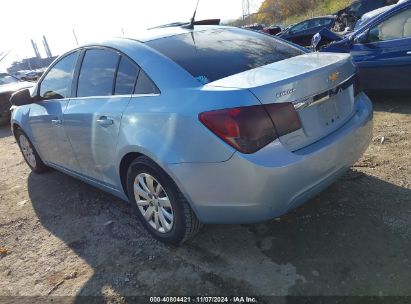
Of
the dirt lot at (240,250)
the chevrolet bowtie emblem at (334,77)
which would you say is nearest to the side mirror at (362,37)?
the dirt lot at (240,250)

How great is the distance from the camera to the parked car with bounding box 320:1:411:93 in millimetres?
5449

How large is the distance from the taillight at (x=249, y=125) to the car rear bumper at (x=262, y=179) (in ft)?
0.19

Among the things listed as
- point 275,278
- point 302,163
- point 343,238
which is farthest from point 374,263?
point 302,163

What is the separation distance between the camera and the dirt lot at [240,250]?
254 centimetres

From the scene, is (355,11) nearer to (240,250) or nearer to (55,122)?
(55,122)

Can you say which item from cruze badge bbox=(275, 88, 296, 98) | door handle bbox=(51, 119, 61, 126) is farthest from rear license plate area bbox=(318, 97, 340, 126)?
door handle bbox=(51, 119, 61, 126)

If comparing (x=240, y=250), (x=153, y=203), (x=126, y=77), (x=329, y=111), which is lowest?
(x=240, y=250)

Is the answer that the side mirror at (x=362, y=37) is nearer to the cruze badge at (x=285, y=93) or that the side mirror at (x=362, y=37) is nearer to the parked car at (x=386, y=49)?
the parked car at (x=386, y=49)

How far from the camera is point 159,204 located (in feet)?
9.80

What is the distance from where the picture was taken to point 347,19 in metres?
19.8

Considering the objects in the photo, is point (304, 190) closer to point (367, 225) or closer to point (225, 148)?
point (225, 148)

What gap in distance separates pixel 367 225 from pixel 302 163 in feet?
3.10

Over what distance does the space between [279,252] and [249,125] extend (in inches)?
40.9

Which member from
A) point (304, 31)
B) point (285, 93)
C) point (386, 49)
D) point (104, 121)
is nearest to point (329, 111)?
point (285, 93)
